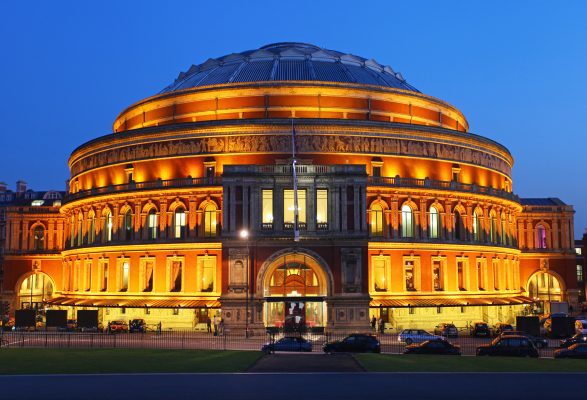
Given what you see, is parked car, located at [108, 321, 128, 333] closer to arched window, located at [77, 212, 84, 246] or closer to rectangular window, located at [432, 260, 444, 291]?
arched window, located at [77, 212, 84, 246]

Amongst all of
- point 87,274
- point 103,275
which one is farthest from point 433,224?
point 87,274

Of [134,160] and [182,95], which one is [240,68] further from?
[134,160]

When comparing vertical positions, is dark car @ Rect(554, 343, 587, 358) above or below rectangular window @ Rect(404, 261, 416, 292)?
below

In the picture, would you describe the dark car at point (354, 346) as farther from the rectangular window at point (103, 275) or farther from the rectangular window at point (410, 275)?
the rectangular window at point (103, 275)

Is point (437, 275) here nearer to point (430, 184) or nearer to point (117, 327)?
point (430, 184)

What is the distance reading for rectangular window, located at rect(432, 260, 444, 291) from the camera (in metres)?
66.8

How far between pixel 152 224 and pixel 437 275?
90.7 feet

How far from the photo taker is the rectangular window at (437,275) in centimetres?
6675

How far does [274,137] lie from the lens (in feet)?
214

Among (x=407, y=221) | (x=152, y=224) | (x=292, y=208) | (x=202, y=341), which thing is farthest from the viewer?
(x=152, y=224)

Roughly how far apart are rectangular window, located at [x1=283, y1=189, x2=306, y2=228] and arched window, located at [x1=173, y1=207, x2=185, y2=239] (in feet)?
42.5

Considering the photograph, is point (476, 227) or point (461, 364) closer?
point (461, 364)

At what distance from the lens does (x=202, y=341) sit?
50.3m

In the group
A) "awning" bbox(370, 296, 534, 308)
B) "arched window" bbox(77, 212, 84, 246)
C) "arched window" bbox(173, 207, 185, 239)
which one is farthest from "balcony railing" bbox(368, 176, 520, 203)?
"arched window" bbox(77, 212, 84, 246)
